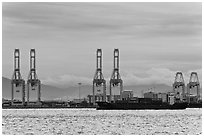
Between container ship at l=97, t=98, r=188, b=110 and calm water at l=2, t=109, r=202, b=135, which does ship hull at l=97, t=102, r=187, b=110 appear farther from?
calm water at l=2, t=109, r=202, b=135

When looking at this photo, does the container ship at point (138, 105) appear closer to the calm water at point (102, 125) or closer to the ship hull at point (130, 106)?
the ship hull at point (130, 106)

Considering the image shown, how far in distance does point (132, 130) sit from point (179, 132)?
2423 mm

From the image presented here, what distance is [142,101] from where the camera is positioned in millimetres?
81062

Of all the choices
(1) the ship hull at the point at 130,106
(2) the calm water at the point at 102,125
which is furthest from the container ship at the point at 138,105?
(2) the calm water at the point at 102,125

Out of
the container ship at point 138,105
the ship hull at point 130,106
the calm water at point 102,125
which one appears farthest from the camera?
the container ship at point 138,105

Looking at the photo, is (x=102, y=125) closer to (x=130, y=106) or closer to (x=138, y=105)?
(x=130, y=106)

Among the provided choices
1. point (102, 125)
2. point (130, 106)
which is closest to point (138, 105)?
point (130, 106)

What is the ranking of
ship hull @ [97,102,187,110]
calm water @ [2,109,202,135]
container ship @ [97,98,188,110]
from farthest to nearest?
container ship @ [97,98,188,110], ship hull @ [97,102,187,110], calm water @ [2,109,202,135]

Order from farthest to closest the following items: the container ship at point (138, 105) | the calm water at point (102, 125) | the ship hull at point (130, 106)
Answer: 1. the container ship at point (138, 105)
2. the ship hull at point (130, 106)
3. the calm water at point (102, 125)

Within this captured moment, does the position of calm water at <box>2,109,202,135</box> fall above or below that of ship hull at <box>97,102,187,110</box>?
below

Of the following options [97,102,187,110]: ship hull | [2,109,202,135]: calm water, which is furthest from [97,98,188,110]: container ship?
[2,109,202,135]: calm water

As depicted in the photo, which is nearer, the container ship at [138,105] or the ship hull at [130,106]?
the ship hull at [130,106]

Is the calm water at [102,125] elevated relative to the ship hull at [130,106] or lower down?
lower down

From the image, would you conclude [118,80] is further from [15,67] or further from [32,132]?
[32,132]
